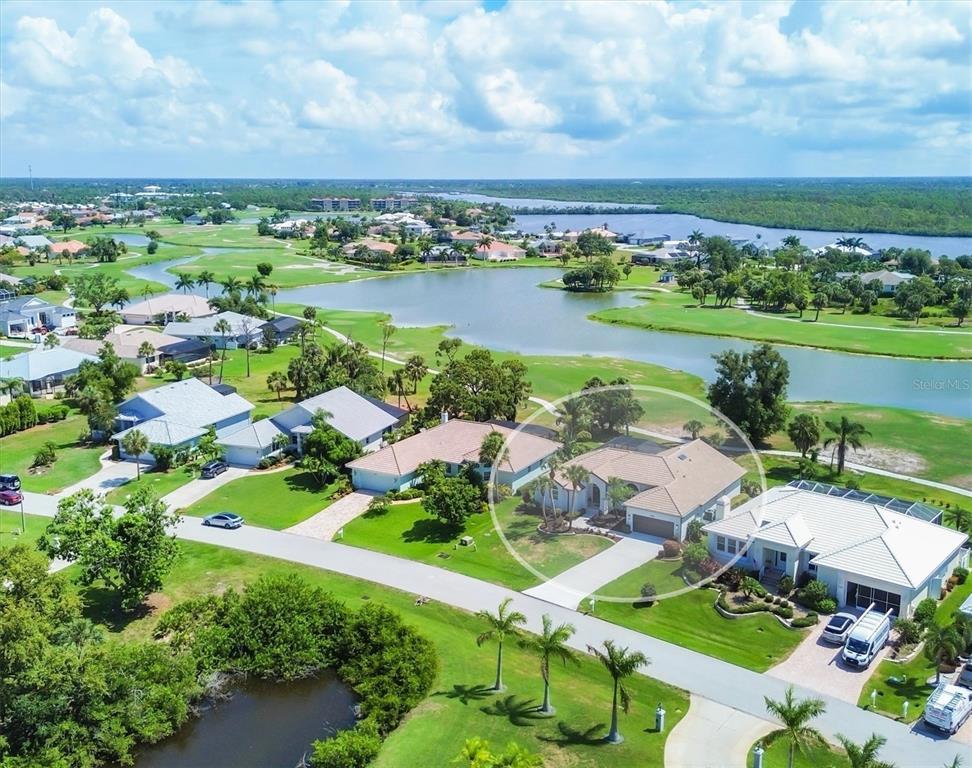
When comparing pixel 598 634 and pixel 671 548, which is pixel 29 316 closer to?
pixel 598 634

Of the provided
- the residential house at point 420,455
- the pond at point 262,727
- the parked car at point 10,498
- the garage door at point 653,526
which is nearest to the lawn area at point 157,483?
the parked car at point 10,498

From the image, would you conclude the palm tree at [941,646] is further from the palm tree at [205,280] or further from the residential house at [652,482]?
the palm tree at [205,280]

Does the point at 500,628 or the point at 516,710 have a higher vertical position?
the point at 500,628

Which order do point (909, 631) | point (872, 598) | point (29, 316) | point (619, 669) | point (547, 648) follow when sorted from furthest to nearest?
point (29, 316) < point (872, 598) < point (909, 631) < point (547, 648) < point (619, 669)

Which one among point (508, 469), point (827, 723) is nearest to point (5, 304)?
point (508, 469)

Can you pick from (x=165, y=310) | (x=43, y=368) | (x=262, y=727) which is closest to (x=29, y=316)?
(x=165, y=310)

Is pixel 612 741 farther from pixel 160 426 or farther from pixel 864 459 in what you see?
pixel 160 426
